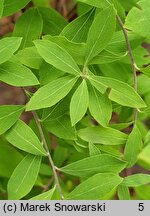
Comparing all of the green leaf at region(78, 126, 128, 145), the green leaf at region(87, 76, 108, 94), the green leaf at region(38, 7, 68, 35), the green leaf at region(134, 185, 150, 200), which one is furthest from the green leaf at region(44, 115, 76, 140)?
the green leaf at region(134, 185, 150, 200)

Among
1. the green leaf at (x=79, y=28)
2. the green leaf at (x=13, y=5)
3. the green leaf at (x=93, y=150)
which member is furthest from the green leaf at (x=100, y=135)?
the green leaf at (x=13, y=5)

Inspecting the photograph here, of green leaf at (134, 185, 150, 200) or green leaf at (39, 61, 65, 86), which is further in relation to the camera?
green leaf at (134, 185, 150, 200)

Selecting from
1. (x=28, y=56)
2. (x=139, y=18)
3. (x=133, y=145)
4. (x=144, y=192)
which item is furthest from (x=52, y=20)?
(x=144, y=192)

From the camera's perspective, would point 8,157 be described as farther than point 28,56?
Yes

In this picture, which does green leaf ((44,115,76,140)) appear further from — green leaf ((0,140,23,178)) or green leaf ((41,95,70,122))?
green leaf ((0,140,23,178))

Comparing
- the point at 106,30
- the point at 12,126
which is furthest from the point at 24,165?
the point at 106,30

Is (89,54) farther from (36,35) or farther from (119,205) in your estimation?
(119,205)

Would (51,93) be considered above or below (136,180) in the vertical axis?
above

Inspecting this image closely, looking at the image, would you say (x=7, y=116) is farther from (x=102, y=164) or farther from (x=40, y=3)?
(x=40, y=3)
